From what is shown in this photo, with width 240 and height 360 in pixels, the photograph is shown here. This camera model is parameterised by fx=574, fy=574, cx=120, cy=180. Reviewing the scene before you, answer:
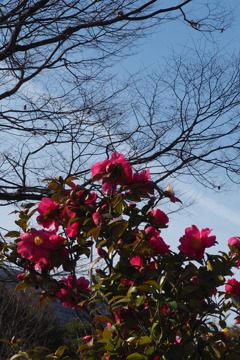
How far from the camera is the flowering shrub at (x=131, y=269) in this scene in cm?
183

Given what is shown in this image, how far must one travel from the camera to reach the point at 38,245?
2.01 m

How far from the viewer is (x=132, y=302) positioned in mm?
Answer: 1777

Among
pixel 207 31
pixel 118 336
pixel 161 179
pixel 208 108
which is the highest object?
pixel 207 31

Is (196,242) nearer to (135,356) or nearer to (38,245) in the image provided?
(135,356)

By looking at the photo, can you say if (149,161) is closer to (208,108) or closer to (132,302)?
(208,108)

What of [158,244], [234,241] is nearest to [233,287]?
[234,241]

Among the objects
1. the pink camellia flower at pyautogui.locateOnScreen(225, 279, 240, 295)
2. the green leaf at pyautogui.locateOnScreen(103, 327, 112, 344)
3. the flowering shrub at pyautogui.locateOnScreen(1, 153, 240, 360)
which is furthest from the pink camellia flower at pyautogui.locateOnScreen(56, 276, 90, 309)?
the pink camellia flower at pyautogui.locateOnScreen(225, 279, 240, 295)

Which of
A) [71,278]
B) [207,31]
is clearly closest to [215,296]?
[71,278]

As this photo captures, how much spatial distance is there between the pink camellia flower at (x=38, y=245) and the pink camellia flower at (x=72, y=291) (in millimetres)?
140

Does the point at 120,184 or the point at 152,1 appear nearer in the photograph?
the point at 120,184

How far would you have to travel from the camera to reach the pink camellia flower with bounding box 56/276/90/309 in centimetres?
211

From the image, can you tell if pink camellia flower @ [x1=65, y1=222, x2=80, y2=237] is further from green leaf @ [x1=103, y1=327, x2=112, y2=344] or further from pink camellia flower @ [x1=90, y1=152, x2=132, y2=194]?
green leaf @ [x1=103, y1=327, x2=112, y2=344]

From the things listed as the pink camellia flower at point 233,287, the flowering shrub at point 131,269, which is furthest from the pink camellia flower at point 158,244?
the pink camellia flower at point 233,287

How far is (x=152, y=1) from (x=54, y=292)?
3329 mm
